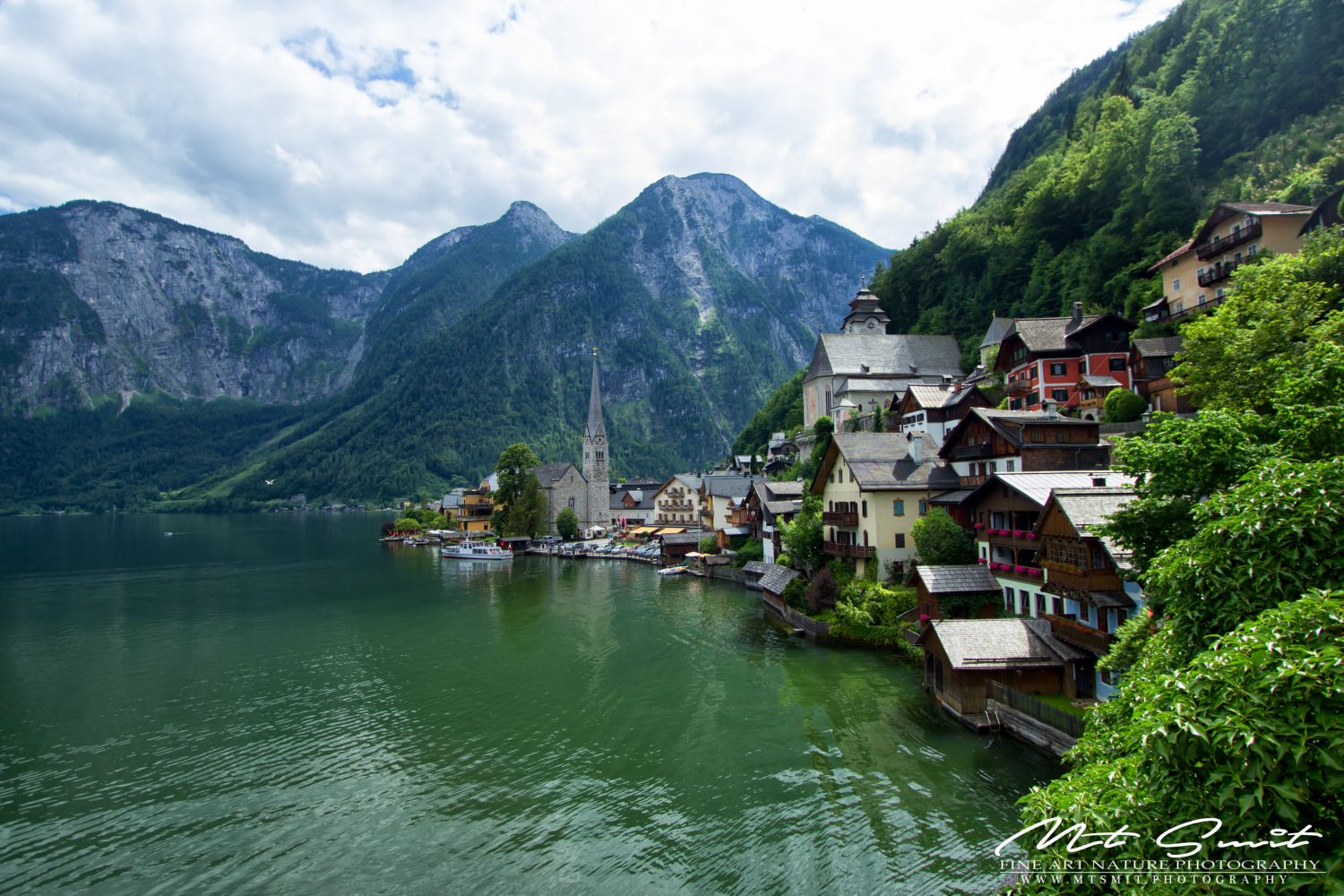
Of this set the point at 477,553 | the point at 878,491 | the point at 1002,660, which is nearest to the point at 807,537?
the point at 878,491

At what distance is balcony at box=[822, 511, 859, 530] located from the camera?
135 feet

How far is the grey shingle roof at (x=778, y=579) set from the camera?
45031 mm

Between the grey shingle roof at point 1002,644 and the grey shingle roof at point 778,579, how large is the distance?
19068 millimetres

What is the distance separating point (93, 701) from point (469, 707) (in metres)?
18.2

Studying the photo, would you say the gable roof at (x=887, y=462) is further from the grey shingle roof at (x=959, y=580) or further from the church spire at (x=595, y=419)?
the church spire at (x=595, y=419)

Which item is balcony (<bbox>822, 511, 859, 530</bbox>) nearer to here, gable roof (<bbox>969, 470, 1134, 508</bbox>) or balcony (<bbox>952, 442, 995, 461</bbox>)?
balcony (<bbox>952, 442, 995, 461</bbox>)

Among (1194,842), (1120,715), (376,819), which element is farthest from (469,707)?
(1194,842)

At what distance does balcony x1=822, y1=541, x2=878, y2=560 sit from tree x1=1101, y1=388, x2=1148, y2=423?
17.3 metres

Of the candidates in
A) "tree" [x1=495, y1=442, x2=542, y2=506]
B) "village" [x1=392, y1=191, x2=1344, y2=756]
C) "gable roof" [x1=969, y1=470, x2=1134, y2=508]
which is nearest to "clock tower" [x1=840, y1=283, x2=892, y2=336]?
"village" [x1=392, y1=191, x2=1344, y2=756]

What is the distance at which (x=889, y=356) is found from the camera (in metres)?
76.2

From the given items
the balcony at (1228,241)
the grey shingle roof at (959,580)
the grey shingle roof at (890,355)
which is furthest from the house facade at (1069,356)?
the grey shingle roof at (890,355)

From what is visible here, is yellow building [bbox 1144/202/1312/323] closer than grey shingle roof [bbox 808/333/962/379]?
Yes

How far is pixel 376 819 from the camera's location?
64.1ft

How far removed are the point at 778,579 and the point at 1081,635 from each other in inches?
980
